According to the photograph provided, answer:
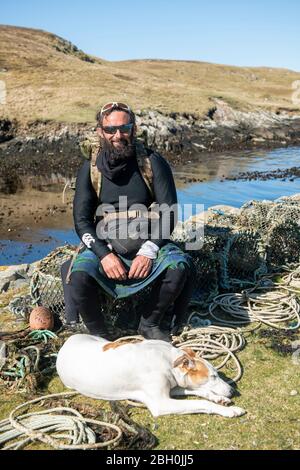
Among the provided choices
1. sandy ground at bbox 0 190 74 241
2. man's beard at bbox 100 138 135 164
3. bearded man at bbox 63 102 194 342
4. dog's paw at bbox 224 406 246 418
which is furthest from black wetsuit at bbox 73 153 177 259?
sandy ground at bbox 0 190 74 241

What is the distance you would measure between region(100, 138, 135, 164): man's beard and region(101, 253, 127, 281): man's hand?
3.69ft

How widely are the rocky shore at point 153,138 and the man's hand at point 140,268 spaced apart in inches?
729

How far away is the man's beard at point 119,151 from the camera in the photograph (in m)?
5.49

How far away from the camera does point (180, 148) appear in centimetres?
3666

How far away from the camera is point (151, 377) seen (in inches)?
171

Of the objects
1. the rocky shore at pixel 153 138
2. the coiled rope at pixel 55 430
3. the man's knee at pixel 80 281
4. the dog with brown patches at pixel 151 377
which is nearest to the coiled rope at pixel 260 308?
the dog with brown patches at pixel 151 377

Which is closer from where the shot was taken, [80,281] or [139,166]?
[80,281]

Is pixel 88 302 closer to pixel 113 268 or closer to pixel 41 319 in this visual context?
pixel 113 268

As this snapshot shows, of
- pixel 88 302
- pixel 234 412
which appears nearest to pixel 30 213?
pixel 88 302

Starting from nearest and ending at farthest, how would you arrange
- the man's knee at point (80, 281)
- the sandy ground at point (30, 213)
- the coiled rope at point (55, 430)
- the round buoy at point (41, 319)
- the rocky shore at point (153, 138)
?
the coiled rope at point (55, 430) < the man's knee at point (80, 281) < the round buoy at point (41, 319) < the sandy ground at point (30, 213) < the rocky shore at point (153, 138)

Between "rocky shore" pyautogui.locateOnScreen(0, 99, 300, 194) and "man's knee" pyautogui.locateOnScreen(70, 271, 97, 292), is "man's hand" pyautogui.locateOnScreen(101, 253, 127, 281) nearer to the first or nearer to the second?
"man's knee" pyautogui.locateOnScreen(70, 271, 97, 292)

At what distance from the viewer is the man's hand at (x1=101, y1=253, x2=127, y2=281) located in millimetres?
5258

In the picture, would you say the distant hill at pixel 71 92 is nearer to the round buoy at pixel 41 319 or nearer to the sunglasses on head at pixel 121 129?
the round buoy at pixel 41 319

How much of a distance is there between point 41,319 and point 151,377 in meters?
2.22
